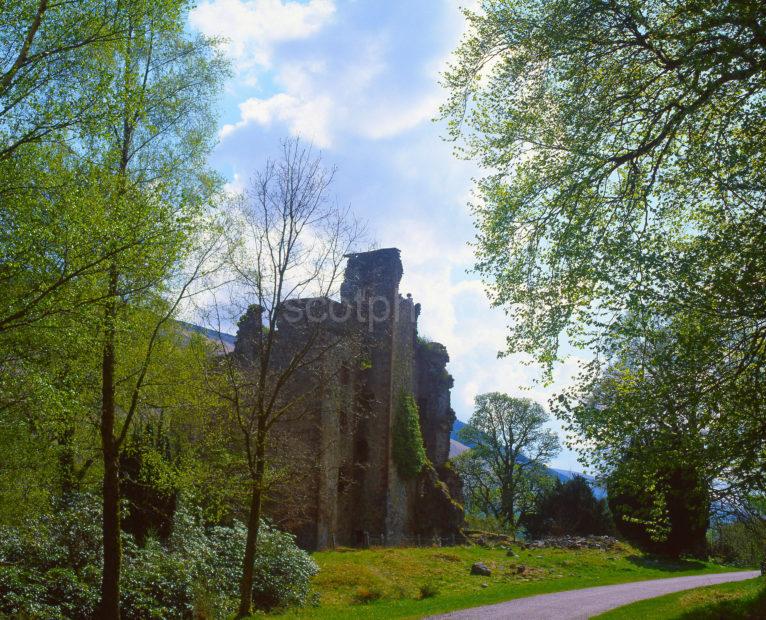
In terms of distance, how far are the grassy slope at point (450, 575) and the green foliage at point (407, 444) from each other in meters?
4.69

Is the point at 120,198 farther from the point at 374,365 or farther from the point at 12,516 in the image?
the point at 374,365

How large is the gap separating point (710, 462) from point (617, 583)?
13029mm

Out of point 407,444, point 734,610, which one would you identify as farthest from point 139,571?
point 407,444

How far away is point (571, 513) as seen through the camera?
40.6 m

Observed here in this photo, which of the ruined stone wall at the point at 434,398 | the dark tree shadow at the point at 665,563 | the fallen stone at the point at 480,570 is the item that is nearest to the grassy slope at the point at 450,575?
the dark tree shadow at the point at 665,563

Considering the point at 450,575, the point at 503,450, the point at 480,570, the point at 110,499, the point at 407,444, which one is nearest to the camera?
the point at 110,499

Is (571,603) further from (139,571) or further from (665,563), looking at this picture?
(665,563)

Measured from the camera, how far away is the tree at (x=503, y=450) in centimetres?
4888

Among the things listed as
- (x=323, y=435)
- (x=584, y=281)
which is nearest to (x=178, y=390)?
(x=584, y=281)

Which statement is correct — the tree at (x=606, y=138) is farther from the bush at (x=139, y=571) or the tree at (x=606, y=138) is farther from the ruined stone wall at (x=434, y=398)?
the ruined stone wall at (x=434, y=398)

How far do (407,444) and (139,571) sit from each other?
1946 centimetres

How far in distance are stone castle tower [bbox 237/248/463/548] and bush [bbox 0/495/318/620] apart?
7521 mm

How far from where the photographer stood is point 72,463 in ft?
48.1

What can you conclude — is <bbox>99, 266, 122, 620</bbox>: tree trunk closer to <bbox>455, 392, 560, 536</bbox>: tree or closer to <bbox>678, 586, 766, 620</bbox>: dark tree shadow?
<bbox>678, 586, 766, 620</bbox>: dark tree shadow
